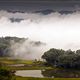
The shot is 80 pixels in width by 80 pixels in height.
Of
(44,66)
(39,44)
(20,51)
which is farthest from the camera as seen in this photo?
(39,44)

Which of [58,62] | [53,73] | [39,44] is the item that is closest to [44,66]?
[58,62]

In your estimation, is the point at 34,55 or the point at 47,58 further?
the point at 34,55

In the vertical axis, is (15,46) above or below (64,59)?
above

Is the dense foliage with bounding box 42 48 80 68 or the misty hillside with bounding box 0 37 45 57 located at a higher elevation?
the misty hillside with bounding box 0 37 45 57

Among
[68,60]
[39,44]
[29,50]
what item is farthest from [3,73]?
[39,44]

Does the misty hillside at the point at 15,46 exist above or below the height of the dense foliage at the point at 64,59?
above

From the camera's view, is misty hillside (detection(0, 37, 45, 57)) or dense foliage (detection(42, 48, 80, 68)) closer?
dense foliage (detection(42, 48, 80, 68))

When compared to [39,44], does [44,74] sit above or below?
below

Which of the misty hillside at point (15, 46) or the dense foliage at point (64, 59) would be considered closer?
the dense foliage at point (64, 59)

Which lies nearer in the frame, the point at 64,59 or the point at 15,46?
the point at 64,59

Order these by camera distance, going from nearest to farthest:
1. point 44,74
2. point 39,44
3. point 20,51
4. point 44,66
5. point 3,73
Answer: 1. point 3,73
2. point 44,74
3. point 44,66
4. point 20,51
5. point 39,44

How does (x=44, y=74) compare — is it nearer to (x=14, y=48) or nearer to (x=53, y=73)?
(x=53, y=73)
